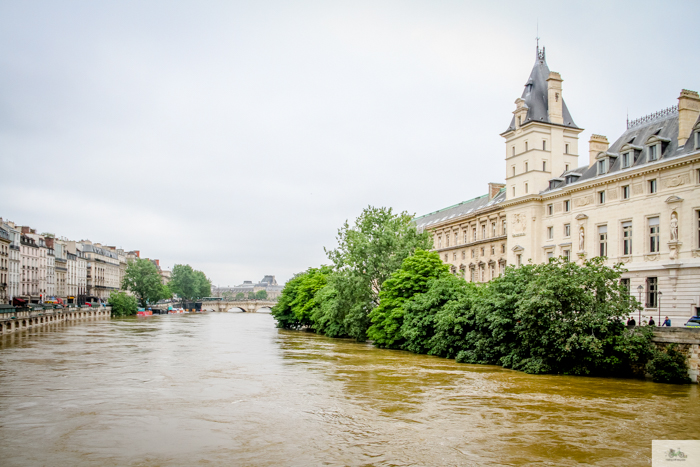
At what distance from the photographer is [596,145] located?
47.6 meters

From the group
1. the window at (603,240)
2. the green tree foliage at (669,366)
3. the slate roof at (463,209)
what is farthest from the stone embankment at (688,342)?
the slate roof at (463,209)

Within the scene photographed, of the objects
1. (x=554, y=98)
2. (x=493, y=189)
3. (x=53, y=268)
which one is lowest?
(x=53, y=268)

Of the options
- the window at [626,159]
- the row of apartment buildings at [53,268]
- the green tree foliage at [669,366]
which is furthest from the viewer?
the row of apartment buildings at [53,268]

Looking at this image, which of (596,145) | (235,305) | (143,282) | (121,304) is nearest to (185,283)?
(235,305)

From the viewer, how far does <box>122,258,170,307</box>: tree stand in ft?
475

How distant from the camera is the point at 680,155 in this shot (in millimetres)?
36281

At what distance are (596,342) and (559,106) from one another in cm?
3197

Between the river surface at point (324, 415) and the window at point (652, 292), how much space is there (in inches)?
476

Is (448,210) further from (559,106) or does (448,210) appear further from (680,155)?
(680,155)

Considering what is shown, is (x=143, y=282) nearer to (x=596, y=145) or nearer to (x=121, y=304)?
(x=121, y=304)

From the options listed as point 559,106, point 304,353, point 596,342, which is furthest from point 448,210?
point 596,342

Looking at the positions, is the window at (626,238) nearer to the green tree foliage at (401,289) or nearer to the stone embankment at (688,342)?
the green tree foliage at (401,289)

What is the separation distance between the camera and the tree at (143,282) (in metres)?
145

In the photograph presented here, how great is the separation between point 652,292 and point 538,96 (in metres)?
23.5
